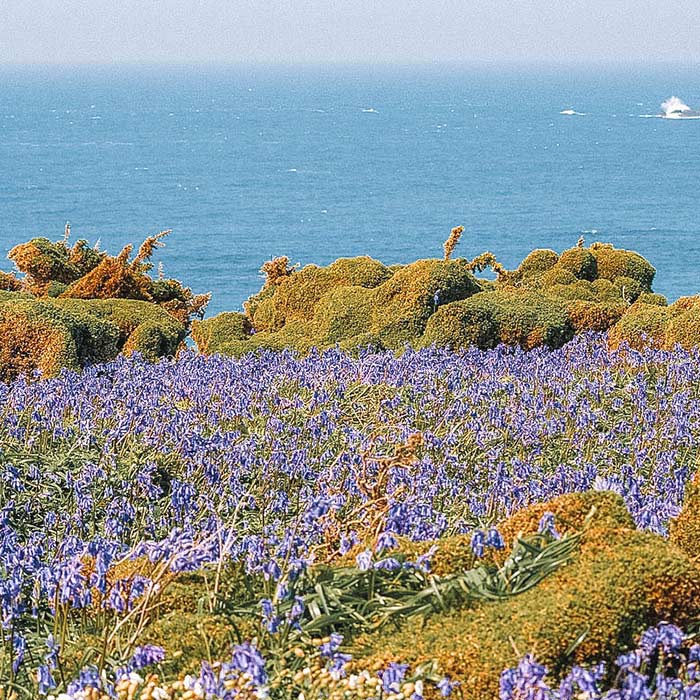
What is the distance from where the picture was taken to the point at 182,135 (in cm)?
18988

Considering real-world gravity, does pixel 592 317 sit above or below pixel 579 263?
below

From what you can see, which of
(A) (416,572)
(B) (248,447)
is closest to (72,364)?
(B) (248,447)

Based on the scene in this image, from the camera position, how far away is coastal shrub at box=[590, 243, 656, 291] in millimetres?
15203

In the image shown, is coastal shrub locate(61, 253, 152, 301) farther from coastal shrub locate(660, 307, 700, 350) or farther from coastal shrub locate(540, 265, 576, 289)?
coastal shrub locate(660, 307, 700, 350)

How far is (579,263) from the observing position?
15039mm

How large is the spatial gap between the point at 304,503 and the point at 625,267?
1101 centimetres

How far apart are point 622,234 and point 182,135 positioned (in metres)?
109

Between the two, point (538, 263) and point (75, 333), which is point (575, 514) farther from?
point (538, 263)

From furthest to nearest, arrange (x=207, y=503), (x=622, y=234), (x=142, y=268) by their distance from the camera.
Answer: (x=622, y=234) → (x=142, y=268) → (x=207, y=503)

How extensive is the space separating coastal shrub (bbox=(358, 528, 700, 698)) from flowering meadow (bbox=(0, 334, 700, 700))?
55 mm


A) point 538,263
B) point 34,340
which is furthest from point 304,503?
point 538,263

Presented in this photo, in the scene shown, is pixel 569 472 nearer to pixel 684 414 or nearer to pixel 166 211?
pixel 684 414

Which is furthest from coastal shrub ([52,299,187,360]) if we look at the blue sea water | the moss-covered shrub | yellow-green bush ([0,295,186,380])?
the blue sea water

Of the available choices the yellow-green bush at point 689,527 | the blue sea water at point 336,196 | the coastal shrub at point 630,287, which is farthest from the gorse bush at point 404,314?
the blue sea water at point 336,196
